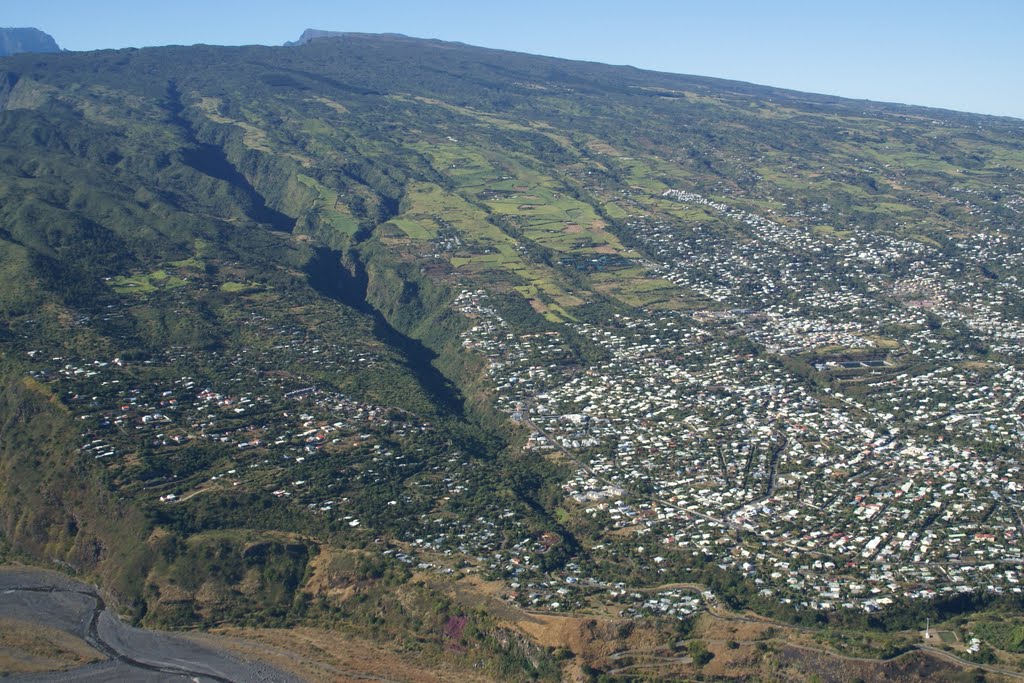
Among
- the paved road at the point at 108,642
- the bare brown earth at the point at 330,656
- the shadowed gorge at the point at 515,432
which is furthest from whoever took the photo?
the shadowed gorge at the point at 515,432

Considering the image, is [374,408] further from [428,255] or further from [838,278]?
[838,278]

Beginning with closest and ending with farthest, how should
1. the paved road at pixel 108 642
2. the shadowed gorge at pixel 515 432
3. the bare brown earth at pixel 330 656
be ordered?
the bare brown earth at pixel 330 656, the paved road at pixel 108 642, the shadowed gorge at pixel 515 432

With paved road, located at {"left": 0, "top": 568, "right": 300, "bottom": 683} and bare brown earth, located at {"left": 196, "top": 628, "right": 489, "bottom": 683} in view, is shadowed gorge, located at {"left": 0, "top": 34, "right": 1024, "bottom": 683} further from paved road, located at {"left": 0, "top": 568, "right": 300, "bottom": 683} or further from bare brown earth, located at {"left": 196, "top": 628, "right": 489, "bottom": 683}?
paved road, located at {"left": 0, "top": 568, "right": 300, "bottom": 683}

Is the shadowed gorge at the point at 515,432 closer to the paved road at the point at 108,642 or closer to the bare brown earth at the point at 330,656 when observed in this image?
the bare brown earth at the point at 330,656

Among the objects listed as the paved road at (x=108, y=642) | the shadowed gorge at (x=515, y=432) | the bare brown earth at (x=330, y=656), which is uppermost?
the shadowed gorge at (x=515, y=432)

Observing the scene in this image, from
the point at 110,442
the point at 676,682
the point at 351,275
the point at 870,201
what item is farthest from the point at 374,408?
the point at 870,201

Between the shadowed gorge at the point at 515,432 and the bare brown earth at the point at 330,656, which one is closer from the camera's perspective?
the bare brown earth at the point at 330,656

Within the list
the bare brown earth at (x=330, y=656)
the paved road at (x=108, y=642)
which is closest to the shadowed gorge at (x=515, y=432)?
the bare brown earth at (x=330, y=656)

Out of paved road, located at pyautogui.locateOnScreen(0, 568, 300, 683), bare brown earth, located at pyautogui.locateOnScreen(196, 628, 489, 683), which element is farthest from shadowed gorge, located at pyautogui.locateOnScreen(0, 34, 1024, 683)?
paved road, located at pyautogui.locateOnScreen(0, 568, 300, 683)

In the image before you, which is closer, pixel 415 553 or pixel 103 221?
pixel 415 553
